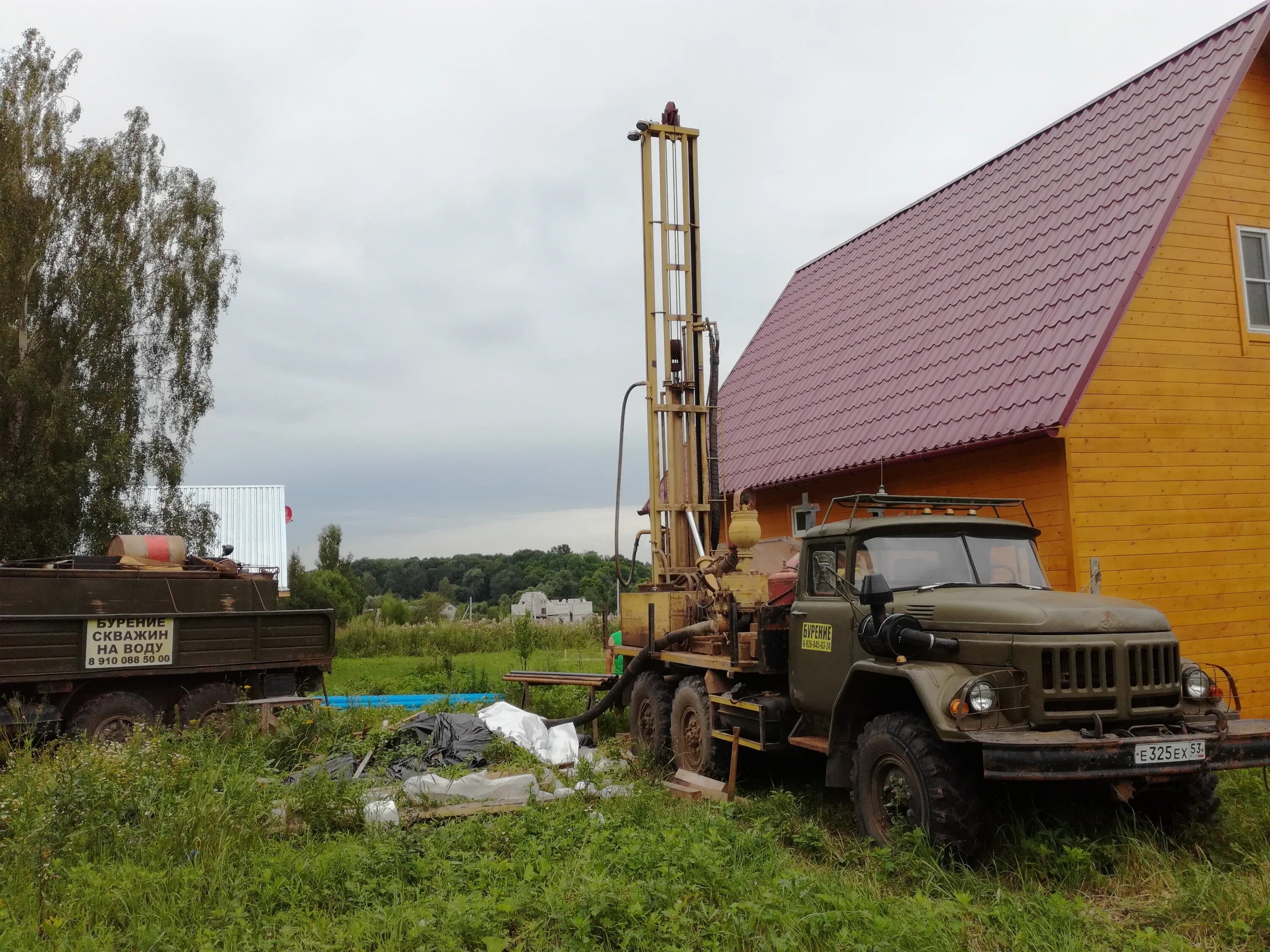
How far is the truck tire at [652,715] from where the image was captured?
10.1 meters

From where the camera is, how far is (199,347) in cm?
2212

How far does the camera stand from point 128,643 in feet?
35.6

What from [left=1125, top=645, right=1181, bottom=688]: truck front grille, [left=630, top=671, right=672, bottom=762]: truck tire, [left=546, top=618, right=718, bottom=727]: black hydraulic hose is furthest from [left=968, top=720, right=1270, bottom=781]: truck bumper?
[left=630, top=671, right=672, bottom=762]: truck tire

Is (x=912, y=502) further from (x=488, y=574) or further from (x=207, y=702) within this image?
(x=488, y=574)

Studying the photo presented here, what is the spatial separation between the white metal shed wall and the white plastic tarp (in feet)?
Result: 67.5

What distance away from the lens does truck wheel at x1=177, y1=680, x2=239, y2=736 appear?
11.1m

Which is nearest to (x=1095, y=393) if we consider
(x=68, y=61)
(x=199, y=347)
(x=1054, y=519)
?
(x=1054, y=519)

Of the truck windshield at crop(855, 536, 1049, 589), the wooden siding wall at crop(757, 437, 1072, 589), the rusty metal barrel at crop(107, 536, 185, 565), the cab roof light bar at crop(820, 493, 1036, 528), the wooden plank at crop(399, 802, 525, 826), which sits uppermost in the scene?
the wooden siding wall at crop(757, 437, 1072, 589)

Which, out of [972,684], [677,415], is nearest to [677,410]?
[677,415]

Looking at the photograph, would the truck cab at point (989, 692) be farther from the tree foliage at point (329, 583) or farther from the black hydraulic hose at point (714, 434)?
the tree foliage at point (329, 583)

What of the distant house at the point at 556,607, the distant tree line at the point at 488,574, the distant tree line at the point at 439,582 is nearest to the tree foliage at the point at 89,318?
the distant tree line at the point at 439,582

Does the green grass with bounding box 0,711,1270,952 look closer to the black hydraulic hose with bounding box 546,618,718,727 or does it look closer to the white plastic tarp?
the white plastic tarp

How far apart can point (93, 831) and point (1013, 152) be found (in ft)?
45.2

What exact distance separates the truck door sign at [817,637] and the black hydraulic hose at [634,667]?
180 centimetres
